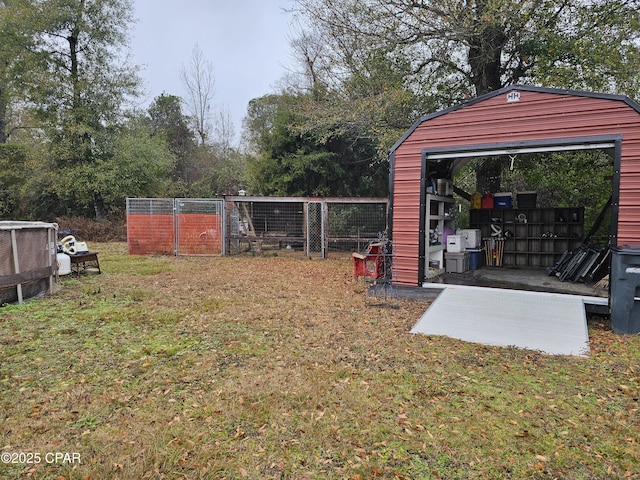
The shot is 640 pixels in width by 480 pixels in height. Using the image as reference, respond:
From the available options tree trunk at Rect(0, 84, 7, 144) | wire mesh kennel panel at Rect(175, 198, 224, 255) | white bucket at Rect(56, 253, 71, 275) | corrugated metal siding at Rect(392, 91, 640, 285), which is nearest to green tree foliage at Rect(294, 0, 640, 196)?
corrugated metal siding at Rect(392, 91, 640, 285)

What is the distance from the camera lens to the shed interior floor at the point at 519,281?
6.30 m

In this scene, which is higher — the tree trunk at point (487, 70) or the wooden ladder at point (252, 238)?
the tree trunk at point (487, 70)

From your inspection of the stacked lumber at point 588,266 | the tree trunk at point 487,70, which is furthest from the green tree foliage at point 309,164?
the stacked lumber at point 588,266

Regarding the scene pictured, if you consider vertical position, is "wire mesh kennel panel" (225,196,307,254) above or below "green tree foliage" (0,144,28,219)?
below

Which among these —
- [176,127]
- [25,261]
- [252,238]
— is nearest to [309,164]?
[252,238]

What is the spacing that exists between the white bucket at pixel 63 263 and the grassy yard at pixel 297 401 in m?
2.74

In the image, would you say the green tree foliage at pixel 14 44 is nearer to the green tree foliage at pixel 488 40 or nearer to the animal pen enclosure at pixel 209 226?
the animal pen enclosure at pixel 209 226

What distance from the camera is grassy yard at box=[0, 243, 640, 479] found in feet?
7.97

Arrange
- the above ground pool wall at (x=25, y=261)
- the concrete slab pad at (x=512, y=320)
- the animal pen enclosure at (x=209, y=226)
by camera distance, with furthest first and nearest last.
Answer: the animal pen enclosure at (x=209, y=226) → the above ground pool wall at (x=25, y=261) → the concrete slab pad at (x=512, y=320)

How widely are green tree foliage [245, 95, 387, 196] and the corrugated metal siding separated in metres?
8.75

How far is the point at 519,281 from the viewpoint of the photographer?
7414mm

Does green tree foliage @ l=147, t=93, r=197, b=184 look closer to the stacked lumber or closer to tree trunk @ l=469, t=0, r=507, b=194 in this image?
tree trunk @ l=469, t=0, r=507, b=194

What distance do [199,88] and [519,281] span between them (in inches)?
1059

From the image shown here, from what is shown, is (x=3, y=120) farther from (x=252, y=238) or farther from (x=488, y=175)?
(x=488, y=175)
